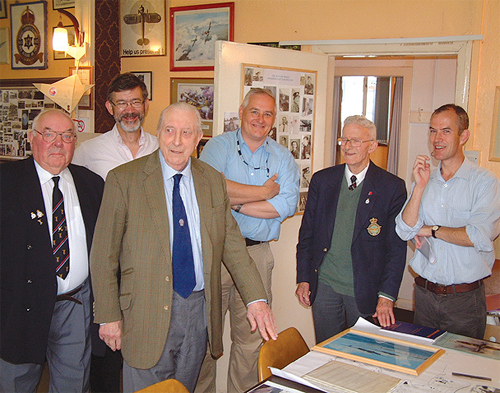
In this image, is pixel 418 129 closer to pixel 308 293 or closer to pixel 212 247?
pixel 308 293

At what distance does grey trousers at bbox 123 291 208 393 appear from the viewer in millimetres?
2156

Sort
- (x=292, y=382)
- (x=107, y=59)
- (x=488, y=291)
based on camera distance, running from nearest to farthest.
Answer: (x=292, y=382) < (x=488, y=291) < (x=107, y=59)

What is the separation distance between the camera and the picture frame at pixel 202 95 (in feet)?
15.0

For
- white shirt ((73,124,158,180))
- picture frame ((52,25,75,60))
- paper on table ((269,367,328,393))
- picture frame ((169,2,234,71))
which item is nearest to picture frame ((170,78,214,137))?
picture frame ((169,2,234,71))

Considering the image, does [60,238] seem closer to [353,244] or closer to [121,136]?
[121,136]

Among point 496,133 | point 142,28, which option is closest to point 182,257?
point 496,133

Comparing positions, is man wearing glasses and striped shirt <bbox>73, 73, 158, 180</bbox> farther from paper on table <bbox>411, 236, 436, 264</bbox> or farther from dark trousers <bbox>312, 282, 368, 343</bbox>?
paper on table <bbox>411, 236, 436, 264</bbox>

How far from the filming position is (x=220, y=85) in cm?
360

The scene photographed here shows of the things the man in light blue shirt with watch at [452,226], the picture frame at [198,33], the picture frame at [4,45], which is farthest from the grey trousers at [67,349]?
the picture frame at [4,45]

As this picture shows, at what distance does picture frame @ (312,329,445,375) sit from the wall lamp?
4086 millimetres

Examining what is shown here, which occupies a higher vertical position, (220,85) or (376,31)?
(376,31)

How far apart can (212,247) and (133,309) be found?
1.39 ft

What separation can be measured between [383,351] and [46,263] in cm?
155

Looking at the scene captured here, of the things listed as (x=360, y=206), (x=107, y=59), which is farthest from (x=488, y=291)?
(x=107, y=59)
